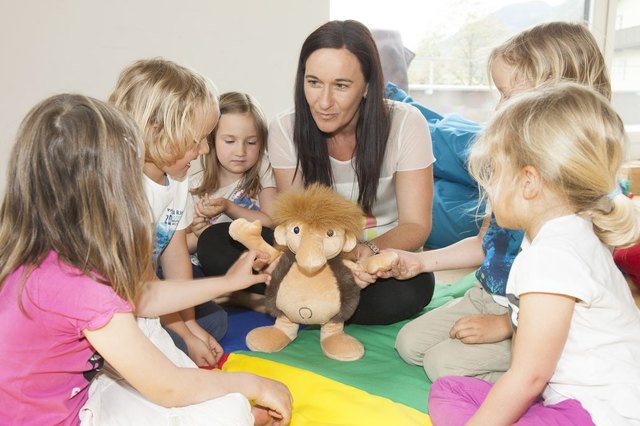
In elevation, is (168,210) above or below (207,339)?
above

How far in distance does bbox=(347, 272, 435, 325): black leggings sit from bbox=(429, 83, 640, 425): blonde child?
519mm

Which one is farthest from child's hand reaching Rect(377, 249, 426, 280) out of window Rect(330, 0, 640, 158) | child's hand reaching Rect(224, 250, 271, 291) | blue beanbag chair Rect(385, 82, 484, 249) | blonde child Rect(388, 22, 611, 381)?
window Rect(330, 0, 640, 158)

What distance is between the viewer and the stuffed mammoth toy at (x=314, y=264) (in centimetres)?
117

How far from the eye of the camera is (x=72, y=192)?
0.80m

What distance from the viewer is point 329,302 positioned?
1235 millimetres

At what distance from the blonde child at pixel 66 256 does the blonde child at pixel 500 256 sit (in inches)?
23.4

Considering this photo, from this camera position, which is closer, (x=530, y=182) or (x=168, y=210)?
(x=530, y=182)

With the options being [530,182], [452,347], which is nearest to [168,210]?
[452,347]

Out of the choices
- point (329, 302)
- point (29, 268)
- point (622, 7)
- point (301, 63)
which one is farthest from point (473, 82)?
point (29, 268)

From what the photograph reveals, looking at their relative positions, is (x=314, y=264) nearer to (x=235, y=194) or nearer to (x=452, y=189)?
(x=235, y=194)

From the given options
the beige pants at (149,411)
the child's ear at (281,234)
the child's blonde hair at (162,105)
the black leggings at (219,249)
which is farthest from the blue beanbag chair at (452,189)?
the beige pants at (149,411)

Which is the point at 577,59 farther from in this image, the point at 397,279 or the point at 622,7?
the point at 622,7

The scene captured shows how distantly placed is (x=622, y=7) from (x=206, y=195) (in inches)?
108

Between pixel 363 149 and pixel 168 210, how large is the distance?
1.62 ft
